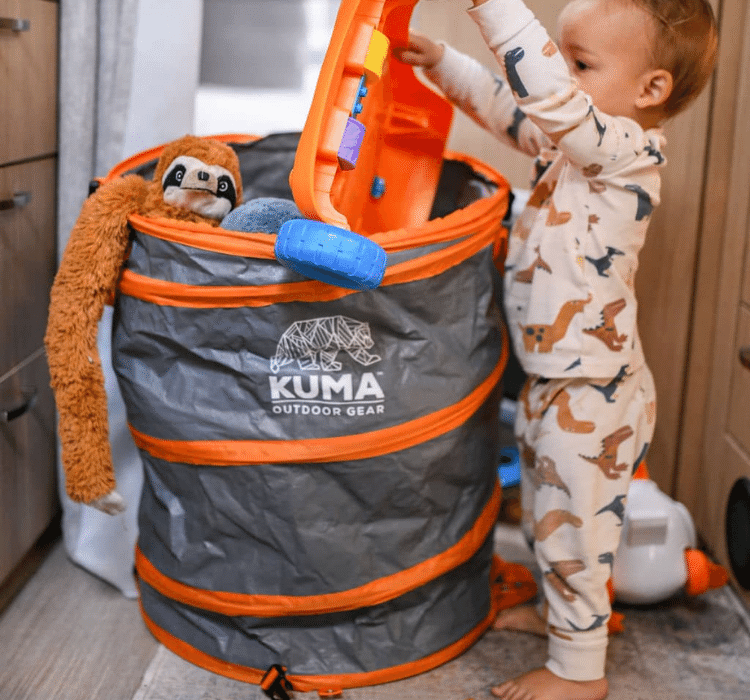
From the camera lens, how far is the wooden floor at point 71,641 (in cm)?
109

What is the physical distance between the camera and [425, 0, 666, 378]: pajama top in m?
0.95

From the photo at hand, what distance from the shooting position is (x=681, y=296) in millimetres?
1495

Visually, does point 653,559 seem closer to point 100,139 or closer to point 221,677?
point 221,677

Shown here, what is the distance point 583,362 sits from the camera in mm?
1063

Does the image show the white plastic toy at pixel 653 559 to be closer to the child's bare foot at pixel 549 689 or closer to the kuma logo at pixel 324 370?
the child's bare foot at pixel 549 689

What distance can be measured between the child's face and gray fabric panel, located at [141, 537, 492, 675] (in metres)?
0.63

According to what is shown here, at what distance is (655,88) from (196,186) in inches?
22.4

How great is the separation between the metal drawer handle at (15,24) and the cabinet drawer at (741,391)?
3.64 feet

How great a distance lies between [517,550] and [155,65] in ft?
3.12

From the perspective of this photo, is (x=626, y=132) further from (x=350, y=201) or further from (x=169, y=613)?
(x=169, y=613)

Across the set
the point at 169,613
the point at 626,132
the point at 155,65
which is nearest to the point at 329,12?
the point at 155,65

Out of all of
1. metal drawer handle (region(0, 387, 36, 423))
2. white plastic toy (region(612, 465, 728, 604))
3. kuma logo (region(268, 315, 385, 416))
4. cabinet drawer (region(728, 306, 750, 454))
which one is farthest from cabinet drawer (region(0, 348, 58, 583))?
cabinet drawer (region(728, 306, 750, 454))

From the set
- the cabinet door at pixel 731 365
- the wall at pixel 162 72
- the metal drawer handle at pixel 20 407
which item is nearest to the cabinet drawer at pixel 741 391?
the cabinet door at pixel 731 365

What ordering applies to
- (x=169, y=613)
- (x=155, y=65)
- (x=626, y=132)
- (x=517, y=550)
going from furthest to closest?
(x=517, y=550), (x=155, y=65), (x=169, y=613), (x=626, y=132)
